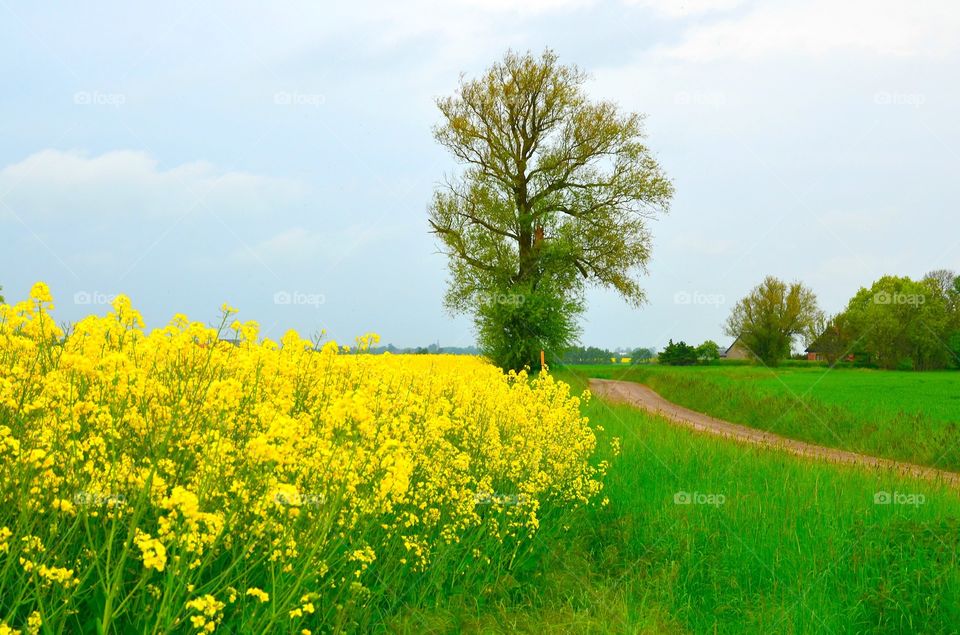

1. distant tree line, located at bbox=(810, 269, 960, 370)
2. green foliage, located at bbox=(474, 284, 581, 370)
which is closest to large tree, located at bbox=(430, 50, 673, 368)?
green foliage, located at bbox=(474, 284, 581, 370)

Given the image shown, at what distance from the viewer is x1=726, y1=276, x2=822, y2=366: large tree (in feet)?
208

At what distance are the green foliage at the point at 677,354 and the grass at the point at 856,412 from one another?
20609mm

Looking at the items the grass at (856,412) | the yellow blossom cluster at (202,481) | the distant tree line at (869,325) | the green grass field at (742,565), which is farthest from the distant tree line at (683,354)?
the yellow blossom cluster at (202,481)

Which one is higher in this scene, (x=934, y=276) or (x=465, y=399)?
(x=934, y=276)

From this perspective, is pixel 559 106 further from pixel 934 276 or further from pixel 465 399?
pixel 934 276

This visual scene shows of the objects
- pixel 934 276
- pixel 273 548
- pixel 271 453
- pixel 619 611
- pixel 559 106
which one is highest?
pixel 559 106

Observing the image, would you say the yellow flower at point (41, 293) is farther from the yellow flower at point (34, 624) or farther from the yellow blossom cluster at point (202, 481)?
the yellow flower at point (34, 624)

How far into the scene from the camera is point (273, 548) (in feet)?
11.6

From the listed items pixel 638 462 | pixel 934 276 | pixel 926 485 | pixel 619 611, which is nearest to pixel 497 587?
pixel 619 611

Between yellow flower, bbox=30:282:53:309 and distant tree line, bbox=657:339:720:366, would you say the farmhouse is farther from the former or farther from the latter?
yellow flower, bbox=30:282:53:309

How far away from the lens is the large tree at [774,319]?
6334 cm

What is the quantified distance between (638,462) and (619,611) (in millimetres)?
4966

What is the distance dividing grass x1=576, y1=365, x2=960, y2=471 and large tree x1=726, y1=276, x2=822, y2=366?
33637 mm

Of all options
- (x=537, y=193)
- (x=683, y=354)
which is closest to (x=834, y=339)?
(x=683, y=354)
